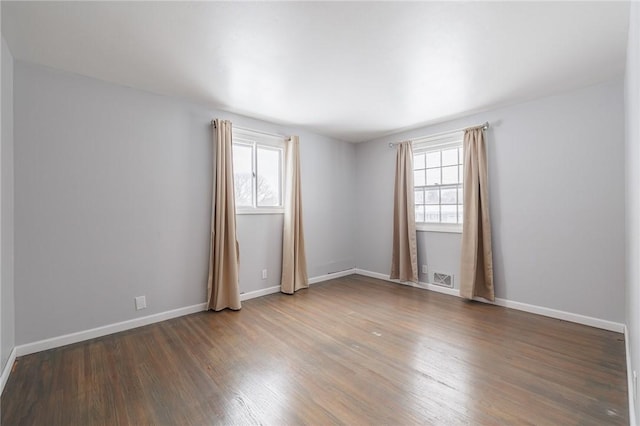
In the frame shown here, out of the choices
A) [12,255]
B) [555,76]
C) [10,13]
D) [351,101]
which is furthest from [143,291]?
[555,76]

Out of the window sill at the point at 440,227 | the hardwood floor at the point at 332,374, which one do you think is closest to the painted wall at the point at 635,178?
the hardwood floor at the point at 332,374

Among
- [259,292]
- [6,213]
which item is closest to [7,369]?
[6,213]

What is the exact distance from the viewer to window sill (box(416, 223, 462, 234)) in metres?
3.87

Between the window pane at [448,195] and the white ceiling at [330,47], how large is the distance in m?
1.25

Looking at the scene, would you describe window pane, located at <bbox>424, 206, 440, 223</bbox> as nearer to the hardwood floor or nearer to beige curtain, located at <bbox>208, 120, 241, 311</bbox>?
the hardwood floor

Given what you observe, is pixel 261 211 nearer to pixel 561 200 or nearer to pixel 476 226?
pixel 476 226

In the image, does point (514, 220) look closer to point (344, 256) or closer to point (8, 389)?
point (344, 256)

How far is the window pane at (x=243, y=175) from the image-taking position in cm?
375

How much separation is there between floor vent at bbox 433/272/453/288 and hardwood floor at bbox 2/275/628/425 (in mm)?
799

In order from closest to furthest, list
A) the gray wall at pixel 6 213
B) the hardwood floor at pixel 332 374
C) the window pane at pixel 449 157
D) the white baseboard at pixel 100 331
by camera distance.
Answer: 1. the hardwood floor at pixel 332 374
2. the gray wall at pixel 6 213
3. the white baseboard at pixel 100 331
4. the window pane at pixel 449 157

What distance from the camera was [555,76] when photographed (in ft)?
8.62

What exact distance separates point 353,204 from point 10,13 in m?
4.49

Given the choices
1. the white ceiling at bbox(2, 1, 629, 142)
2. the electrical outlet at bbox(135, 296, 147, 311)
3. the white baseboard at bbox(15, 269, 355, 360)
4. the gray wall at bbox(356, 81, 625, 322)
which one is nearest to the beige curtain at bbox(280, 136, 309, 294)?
the white baseboard at bbox(15, 269, 355, 360)

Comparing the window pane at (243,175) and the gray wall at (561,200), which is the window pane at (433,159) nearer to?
the gray wall at (561,200)
